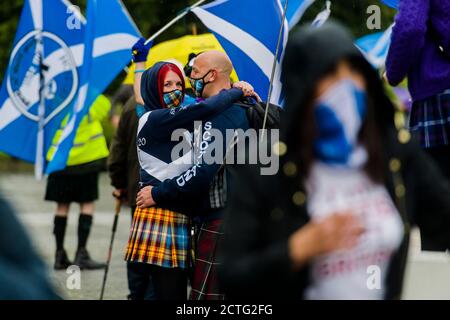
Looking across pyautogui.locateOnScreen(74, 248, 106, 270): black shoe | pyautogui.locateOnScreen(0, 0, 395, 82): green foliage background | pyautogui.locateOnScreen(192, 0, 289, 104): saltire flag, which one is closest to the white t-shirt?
pyautogui.locateOnScreen(192, 0, 289, 104): saltire flag

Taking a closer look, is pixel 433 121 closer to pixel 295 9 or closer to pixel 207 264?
pixel 207 264

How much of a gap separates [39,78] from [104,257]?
3.21 m

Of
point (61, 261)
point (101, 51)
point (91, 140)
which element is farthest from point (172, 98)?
point (61, 261)

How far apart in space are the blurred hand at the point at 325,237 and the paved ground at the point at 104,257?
77cm

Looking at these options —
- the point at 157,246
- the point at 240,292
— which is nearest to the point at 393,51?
the point at 157,246

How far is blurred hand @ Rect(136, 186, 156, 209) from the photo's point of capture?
5.57 m

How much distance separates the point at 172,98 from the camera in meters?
5.77

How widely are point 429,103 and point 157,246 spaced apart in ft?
5.18

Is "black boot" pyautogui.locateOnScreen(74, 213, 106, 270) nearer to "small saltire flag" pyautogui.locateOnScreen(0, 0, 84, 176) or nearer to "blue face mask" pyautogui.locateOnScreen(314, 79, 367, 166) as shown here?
"small saltire flag" pyautogui.locateOnScreen(0, 0, 84, 176)

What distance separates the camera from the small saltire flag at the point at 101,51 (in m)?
7.11

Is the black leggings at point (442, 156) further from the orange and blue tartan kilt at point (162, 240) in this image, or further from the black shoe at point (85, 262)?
the black shoe at point (85, 262)

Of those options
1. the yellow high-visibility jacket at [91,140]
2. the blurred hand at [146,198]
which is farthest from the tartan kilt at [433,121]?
the yellow high-visibility jacket at [91,140]

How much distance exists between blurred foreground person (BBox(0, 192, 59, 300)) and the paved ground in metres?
0.08

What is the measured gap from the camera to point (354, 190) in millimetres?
2852
